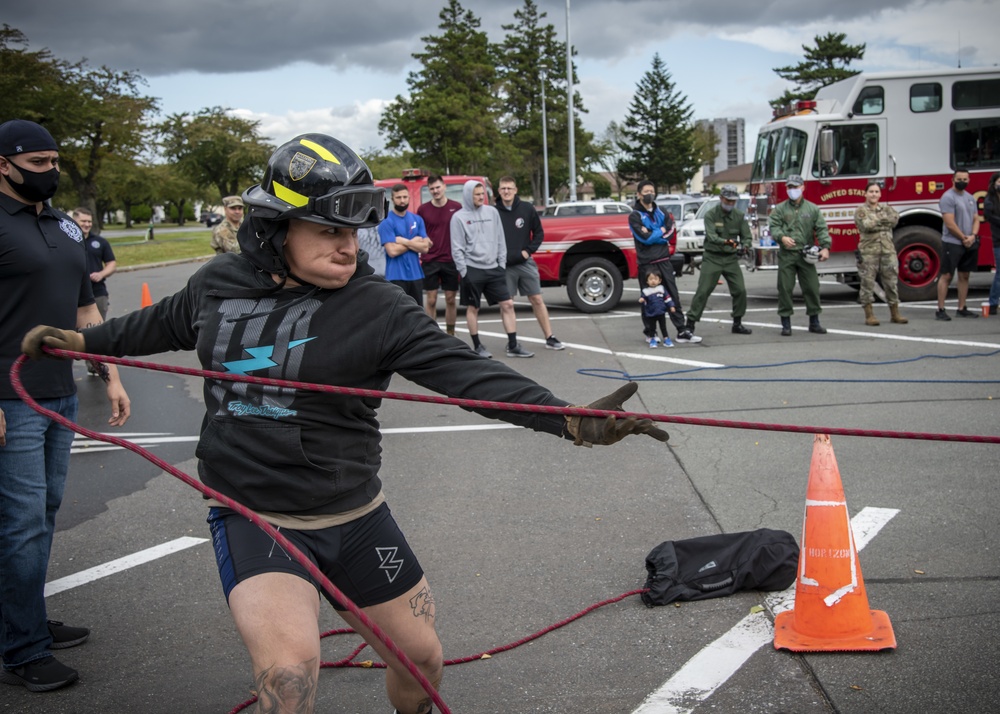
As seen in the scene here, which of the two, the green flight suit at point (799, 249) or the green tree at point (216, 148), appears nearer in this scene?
the green flight suit at point (799, 249)

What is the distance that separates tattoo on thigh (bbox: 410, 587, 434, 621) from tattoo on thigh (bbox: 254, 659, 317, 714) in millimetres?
458

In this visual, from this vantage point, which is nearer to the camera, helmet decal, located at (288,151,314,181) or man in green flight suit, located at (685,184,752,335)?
helmet decal, located at (288,151,314,181)

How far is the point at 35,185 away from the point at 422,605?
7.76 feet

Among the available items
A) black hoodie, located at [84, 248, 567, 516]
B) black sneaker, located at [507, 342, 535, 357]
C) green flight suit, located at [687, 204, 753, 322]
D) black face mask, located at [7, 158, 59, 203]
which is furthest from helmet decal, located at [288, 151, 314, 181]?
green flight suit, located at [687, 204, 753, 322]

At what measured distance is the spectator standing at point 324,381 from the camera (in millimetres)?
2457

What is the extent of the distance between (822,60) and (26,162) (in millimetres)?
74233

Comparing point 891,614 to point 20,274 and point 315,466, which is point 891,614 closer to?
point 315,466

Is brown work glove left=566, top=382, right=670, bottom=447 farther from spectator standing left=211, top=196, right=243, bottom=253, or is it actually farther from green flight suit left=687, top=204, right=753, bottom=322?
green flight suit left=687, top=204, right=753, bottom=322

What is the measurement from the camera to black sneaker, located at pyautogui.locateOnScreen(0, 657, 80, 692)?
3578mm

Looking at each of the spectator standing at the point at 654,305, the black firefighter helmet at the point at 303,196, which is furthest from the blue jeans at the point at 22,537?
the spectator standing at the point at 654,305

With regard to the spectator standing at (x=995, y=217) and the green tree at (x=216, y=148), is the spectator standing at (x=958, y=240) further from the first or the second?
the green tree at (x=216, y=148)

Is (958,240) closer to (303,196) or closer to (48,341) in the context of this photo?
(303,196)

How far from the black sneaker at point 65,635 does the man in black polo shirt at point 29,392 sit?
19 centimetres

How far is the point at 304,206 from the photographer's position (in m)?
2.46
